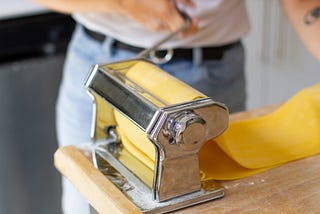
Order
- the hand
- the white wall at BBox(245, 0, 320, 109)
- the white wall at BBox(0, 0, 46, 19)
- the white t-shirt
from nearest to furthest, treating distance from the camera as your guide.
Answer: the hand < the white t-shirt < the white wall at BBox(0, 0, 46, 19) < the white wall at BBox(245, 0, 320, 109)

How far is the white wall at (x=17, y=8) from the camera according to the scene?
5.08 ft

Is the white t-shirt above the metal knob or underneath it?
underneath

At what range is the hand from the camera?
0.96m

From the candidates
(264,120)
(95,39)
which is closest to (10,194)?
(95,39)

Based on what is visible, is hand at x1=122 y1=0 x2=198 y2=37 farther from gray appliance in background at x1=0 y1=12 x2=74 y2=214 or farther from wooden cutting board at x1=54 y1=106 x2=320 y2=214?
gray appliance in background at x1=0 y1=12 x2=74 y2=214

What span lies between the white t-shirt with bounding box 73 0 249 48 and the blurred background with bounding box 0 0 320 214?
0.50 metres

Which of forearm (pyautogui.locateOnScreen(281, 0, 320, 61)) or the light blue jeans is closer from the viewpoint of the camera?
forearm (pyautogui.locateOnScreen(281, 0, 320, 61))

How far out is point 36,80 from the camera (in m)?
1.60

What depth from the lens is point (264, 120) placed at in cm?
82

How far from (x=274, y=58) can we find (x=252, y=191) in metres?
1.14

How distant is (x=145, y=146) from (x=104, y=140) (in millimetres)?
104

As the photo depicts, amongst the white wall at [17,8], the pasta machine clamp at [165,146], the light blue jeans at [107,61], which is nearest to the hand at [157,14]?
the light blue jeans at [107,61]

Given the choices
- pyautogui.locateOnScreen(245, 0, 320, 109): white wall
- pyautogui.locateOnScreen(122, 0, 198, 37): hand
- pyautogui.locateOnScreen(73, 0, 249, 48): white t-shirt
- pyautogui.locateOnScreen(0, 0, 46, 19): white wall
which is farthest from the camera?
pyautogui.locateOnScreen(245, 0, 320, 109): white wall

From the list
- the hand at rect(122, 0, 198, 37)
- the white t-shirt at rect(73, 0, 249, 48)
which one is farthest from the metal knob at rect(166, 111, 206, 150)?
the white t-shirt at rect(73, 0, 249, 48)
